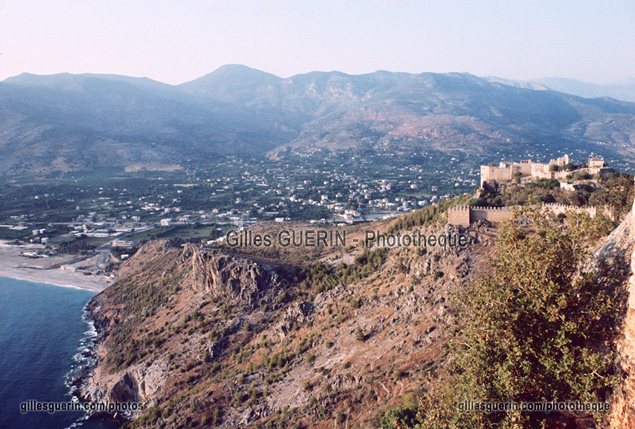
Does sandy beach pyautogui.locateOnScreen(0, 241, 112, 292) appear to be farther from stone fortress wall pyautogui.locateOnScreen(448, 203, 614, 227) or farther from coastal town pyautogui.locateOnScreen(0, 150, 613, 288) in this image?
stone fortress wall pyautogui.locateOnScreen(448, 203, 614, 227)

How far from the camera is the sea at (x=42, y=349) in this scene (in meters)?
26.5

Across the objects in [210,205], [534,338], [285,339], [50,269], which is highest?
[534,338]

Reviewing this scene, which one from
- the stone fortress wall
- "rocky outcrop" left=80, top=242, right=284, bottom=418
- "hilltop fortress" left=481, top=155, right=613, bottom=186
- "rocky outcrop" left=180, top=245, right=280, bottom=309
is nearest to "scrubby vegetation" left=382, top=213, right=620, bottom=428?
the stone fortress wall

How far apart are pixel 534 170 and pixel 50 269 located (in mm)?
54310

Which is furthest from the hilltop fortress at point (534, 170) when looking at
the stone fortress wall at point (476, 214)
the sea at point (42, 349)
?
the sea at point (42, 349)

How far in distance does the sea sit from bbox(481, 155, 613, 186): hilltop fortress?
29.9m

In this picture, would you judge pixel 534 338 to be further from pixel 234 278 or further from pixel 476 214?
pixel 234 278

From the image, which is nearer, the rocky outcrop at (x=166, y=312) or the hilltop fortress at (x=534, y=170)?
the rocky outcrop at (x=166, y=312)

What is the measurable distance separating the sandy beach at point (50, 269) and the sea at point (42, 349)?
56.2 inches

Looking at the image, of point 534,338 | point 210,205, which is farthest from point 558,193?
point 210,205

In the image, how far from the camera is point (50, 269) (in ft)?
174

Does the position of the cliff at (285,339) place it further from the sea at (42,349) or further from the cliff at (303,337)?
the sea at (42,349)

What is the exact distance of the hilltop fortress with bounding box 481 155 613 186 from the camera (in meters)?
30.3

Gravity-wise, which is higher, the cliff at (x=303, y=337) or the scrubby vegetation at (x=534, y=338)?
the scrubby vegetation at (x=534, y=338)
